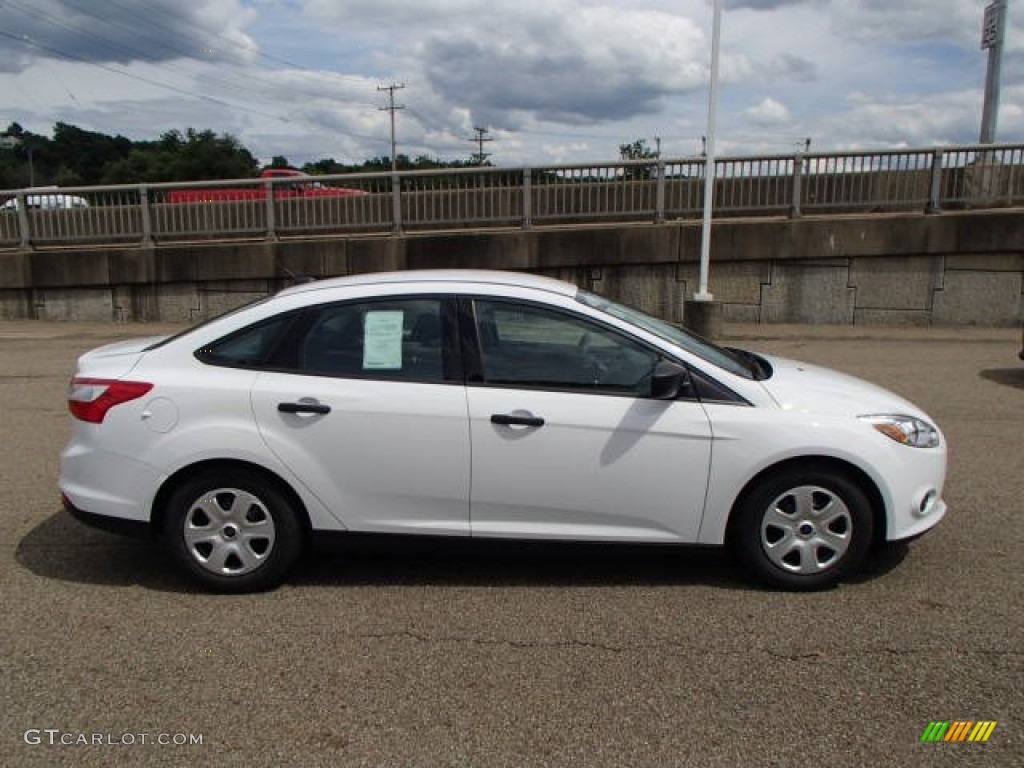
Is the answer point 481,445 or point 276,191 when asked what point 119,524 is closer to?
point 481,445

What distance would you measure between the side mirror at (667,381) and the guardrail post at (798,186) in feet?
33.0

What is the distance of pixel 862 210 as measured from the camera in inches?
512

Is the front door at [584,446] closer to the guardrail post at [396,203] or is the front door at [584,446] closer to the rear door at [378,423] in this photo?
the rear door at [378,423]

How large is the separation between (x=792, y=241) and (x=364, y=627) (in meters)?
10.9

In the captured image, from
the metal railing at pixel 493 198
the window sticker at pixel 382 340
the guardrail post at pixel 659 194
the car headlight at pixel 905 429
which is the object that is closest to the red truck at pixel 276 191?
the metal railing at pixel 493 198

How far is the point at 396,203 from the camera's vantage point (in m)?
13.8

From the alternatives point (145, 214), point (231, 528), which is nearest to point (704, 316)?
point (231, 528)

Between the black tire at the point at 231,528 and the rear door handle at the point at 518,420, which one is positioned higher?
the rear door handle at the point at 518,420

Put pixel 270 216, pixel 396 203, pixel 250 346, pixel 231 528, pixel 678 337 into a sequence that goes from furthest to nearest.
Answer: pixel 270 216 → pixel 396 203 → pixel 678 337 → pixel 250 346 → pixel 231 528

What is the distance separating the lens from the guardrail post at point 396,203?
540 inches

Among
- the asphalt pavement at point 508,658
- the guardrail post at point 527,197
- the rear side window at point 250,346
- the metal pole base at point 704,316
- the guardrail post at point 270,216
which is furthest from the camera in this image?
the guardrail post at point 270,216

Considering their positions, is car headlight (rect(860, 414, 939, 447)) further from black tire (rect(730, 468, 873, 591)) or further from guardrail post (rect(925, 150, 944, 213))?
guardrail post (rect(925, 150, 944, 213))

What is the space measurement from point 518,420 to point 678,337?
41.8 inches

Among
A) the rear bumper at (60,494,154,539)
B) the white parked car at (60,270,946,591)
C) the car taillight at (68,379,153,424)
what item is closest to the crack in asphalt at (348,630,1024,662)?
the white parked car at (60,270,946,591)
